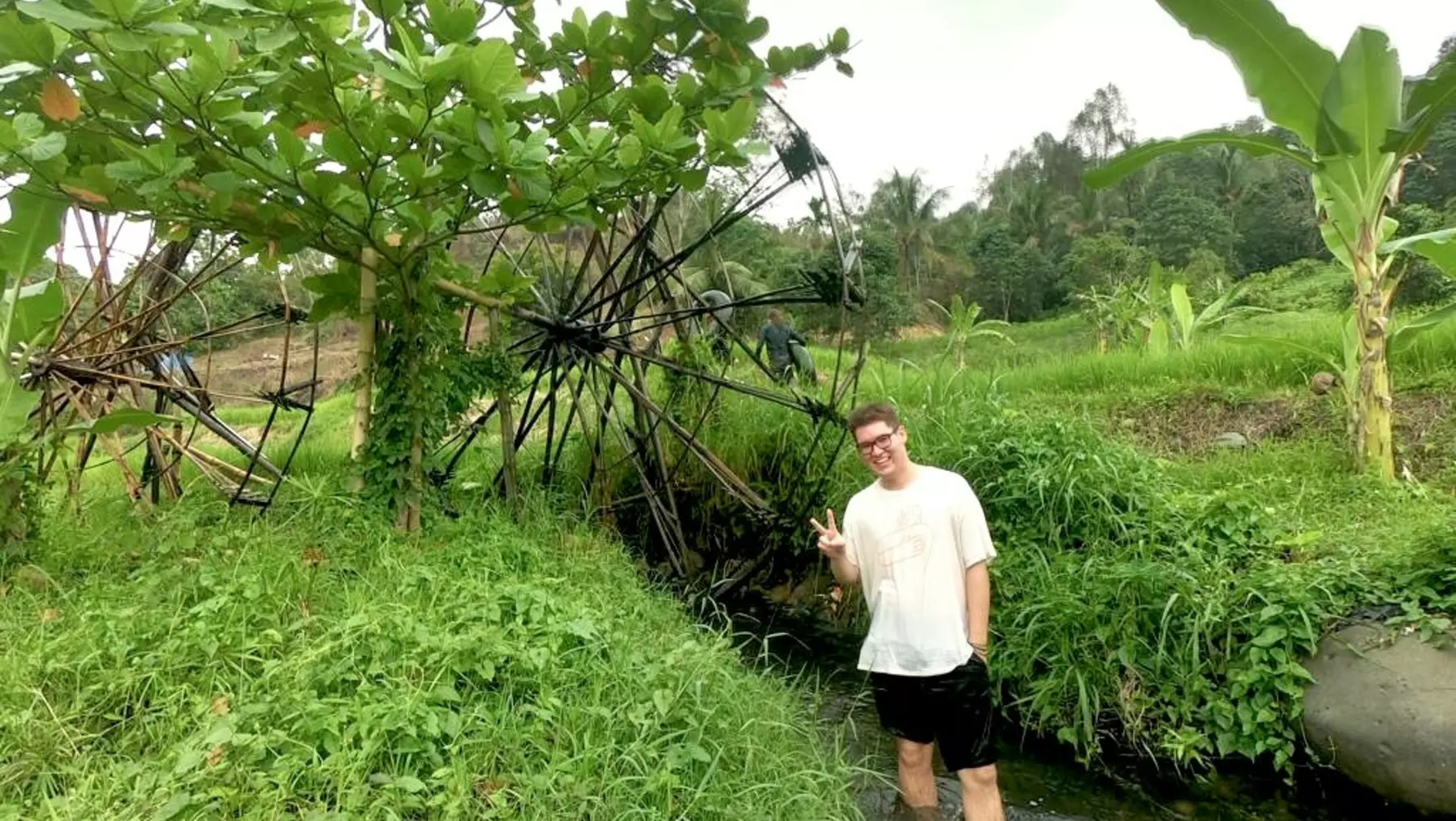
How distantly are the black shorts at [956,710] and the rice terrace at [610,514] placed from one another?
13 mm

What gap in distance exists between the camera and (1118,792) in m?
3.30


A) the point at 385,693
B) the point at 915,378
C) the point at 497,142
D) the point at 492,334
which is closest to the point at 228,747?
the point at 385,693

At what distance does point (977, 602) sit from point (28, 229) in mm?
3338

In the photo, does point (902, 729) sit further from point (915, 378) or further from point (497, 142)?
point (915, 378)

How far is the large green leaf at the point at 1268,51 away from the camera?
152 inches

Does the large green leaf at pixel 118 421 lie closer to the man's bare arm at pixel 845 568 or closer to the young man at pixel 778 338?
the man's bare arm at pixel 845 568

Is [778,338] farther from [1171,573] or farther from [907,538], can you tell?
[907,538]

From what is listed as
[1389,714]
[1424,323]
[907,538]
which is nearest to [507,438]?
[907,538]

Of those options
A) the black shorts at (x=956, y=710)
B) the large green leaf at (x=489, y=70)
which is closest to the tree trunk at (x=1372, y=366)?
the black shorts at (x=956, y=710)

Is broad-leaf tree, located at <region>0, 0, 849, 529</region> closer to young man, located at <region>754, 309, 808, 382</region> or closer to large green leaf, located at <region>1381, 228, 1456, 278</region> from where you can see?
large green leaf, located at <region>1381, 228, 1456, 278</region>

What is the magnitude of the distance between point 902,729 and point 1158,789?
1.19 metres

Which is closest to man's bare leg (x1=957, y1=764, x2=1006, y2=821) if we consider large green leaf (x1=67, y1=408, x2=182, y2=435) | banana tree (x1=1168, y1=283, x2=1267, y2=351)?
large green leaf (x1=67, y1=408, x2=182, y2=435)

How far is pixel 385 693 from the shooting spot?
7.09 ft

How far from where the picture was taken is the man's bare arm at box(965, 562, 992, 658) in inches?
112
